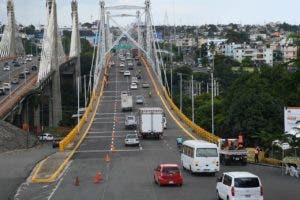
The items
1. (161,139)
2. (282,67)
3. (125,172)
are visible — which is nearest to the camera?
(282,67)

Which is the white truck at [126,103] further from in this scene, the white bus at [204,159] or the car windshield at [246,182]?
the car windshield at [246,182]

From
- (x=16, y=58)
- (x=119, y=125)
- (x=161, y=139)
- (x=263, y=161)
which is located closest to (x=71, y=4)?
(x=16, y=58)

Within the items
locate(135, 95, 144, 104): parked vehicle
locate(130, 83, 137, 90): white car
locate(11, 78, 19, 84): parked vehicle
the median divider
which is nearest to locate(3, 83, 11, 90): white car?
locate(11, 78, 19, 84): parked vehicle

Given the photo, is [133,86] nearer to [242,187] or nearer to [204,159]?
[204,159]

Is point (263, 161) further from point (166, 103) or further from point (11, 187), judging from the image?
point (166, 103)

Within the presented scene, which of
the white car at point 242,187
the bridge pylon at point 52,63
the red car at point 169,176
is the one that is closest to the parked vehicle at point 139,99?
the bridge pylon at point 52,63

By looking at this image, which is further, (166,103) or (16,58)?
(16,58)
